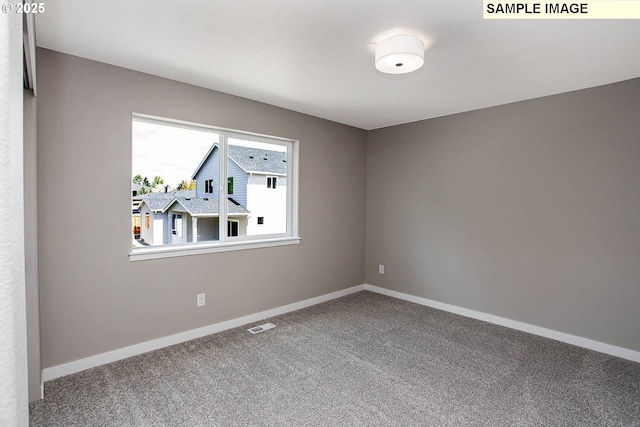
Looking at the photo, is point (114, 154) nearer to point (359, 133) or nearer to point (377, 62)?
point (377, 62)

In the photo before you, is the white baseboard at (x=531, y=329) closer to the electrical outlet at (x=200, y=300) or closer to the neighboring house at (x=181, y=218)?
the neighboring house at (x=181, y=218)

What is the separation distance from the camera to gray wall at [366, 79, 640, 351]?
296 cm

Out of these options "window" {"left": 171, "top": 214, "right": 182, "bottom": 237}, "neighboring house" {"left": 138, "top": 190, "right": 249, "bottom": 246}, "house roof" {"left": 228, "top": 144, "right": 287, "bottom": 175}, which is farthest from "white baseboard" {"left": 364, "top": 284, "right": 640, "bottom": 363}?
"window" {"left": 171, "top": 214, "right": 182, "bottom": 237}

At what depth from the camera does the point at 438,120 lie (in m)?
4.13

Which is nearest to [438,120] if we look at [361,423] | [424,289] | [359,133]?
[359,133]

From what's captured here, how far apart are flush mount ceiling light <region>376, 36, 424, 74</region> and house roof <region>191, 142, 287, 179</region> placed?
187 centimetres

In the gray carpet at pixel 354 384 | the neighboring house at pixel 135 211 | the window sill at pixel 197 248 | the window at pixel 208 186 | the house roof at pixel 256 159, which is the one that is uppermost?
the house roof at pixel 256 159

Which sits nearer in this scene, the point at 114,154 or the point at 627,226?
the point at 114,154

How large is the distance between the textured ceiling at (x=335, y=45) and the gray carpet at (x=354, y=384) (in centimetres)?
233

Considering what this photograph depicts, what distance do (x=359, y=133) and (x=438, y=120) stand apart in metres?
1.13

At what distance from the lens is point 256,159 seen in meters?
3.81

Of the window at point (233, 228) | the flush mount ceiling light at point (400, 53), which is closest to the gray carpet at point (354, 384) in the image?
the window at point (233, 228)

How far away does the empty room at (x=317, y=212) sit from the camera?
2115 millimetres

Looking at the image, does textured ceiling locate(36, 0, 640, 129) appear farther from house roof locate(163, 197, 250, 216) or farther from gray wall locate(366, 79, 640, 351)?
house roof locate(163, 197, 250, 216)
